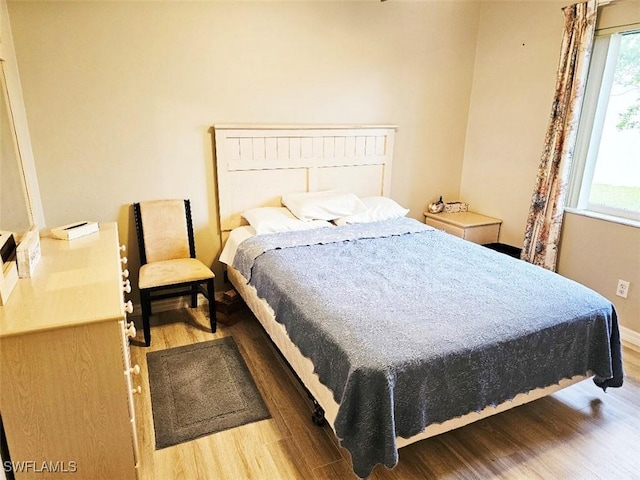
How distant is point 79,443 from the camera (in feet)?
4.88

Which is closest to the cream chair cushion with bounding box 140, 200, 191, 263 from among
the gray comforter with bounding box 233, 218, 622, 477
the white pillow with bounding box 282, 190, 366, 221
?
the gray comforter with bounding box 233, 218, 622, 477

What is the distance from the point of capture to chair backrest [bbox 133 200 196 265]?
9.68 feet

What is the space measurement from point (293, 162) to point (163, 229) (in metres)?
1.18

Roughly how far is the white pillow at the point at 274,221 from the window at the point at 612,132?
2058 mm

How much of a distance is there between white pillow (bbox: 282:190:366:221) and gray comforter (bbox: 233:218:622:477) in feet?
1.87

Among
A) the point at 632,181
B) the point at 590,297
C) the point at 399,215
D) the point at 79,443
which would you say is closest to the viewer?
the point at 79,443

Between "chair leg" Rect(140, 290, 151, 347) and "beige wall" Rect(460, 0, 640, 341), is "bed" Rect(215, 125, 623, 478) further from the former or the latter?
"beige wall" Rect(460, 0, 640, 341)

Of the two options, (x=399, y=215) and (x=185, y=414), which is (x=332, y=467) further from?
(x=399, y=215)

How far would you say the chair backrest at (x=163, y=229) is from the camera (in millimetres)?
2949

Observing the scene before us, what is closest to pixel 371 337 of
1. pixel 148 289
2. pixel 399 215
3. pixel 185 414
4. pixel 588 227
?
pixel 185 414

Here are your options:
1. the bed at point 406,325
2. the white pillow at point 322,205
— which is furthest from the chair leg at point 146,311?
the white pillow at point 322,205

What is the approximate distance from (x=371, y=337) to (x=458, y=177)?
3018mm

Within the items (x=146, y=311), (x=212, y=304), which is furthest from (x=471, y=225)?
(x=146, y=311)

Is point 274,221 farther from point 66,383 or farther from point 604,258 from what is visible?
point 604,258
